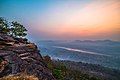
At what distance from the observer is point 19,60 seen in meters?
52.8

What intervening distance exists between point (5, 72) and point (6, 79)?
5.50 m

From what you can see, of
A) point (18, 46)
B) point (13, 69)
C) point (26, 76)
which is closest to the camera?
point (26, 76)

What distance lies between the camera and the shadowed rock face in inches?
1885

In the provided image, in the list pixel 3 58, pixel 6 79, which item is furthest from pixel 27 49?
pixel 6 79

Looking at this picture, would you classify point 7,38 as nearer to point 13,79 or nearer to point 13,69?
point 13,69

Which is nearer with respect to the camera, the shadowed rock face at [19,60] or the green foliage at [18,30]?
the shadowed rock face at [19,60]

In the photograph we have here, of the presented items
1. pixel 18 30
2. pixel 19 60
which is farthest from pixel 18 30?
pixel 19 60

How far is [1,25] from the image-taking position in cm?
8019

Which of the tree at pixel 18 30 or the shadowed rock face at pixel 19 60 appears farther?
the tree at pixel 18 30

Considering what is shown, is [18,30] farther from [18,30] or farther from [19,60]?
[19,60]

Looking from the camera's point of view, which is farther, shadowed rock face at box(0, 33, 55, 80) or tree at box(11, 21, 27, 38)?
tree at box(11, 21, 27, 38)

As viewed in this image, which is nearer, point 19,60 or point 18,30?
point 19,60

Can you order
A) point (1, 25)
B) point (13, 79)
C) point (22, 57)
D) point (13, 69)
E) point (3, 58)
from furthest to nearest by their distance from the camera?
point (1, 25) → point (22, 57) → point (3, 58) → point (13, 69) → point (13, 79)

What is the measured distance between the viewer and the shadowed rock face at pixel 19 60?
1885 inches
